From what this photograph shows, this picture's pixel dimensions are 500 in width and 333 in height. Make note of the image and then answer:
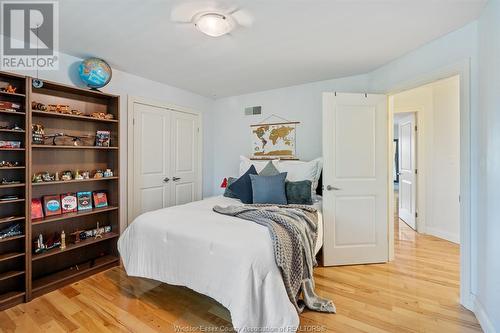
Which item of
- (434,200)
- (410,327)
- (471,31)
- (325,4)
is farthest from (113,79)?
(434,200)

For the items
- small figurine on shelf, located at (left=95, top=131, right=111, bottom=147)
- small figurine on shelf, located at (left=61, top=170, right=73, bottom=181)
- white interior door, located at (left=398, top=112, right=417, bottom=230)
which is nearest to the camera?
small figurine on shelf, located at (left=61, top=170, right=73, bottom=181)

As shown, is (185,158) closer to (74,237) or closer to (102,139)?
(102,139)

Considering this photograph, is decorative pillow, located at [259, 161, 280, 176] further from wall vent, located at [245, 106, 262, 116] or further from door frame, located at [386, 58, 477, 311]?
door frame, located at [386, 58, 477, 311]

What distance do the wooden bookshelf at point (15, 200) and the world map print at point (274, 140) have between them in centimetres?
278

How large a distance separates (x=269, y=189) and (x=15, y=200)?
2295mm

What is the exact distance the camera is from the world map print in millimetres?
3713

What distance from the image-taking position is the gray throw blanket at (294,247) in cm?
171

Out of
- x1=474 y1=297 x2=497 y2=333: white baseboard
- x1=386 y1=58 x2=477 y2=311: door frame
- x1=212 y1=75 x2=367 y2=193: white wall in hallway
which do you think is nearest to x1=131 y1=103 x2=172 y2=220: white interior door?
x1=212 y1=75 x2=367 y2=193: white wall in hallway

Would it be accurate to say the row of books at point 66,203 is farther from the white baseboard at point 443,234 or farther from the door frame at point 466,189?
the white baseboard at point 443,234

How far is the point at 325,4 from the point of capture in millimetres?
1693

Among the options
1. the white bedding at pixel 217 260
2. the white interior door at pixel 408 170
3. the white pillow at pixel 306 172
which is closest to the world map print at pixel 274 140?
the white pillow at pixel 306 172

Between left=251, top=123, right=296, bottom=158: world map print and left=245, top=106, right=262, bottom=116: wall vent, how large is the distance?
8.5 inches

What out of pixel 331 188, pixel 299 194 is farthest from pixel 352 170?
pixel 299 194

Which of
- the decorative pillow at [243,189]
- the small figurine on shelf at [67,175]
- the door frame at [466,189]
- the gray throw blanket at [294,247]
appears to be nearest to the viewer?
the gray throw blanket at [294,247]
